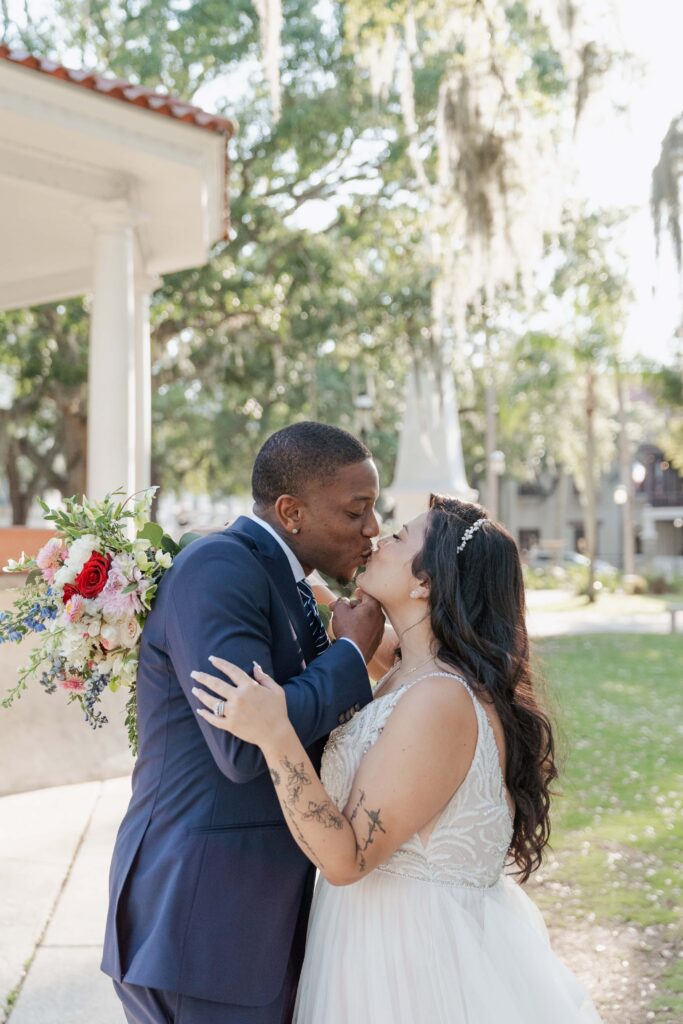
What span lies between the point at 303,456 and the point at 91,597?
23.3 inches

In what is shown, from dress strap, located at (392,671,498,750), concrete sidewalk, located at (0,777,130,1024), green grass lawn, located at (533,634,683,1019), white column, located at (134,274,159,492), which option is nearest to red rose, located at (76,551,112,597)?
dress strap, located at (392,671,498,750)

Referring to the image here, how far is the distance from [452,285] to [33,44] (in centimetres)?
821

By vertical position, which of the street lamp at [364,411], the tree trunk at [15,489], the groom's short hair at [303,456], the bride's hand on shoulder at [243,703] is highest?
the street lamp at [364,411]

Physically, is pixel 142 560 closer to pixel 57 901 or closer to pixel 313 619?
pixel 313 619

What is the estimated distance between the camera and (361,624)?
2.45 m

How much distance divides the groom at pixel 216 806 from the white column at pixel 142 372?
8244 millimetres

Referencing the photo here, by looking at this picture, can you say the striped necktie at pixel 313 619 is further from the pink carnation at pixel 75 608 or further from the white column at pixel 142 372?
the white column at pixel 142 372

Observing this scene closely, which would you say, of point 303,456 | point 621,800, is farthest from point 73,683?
point 621,800

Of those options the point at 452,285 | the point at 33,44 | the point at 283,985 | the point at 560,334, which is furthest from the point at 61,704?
the point at 560,334

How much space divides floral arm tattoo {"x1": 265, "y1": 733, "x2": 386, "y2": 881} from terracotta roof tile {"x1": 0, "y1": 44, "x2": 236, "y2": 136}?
6.41 meters

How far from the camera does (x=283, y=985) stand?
2.34 m

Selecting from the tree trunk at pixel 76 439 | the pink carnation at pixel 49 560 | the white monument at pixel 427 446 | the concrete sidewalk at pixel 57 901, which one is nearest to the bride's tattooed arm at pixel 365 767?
the pink carnation at pixel 49 560

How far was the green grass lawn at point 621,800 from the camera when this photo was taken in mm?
5398

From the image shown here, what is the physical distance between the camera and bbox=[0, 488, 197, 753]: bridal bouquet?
240cm
